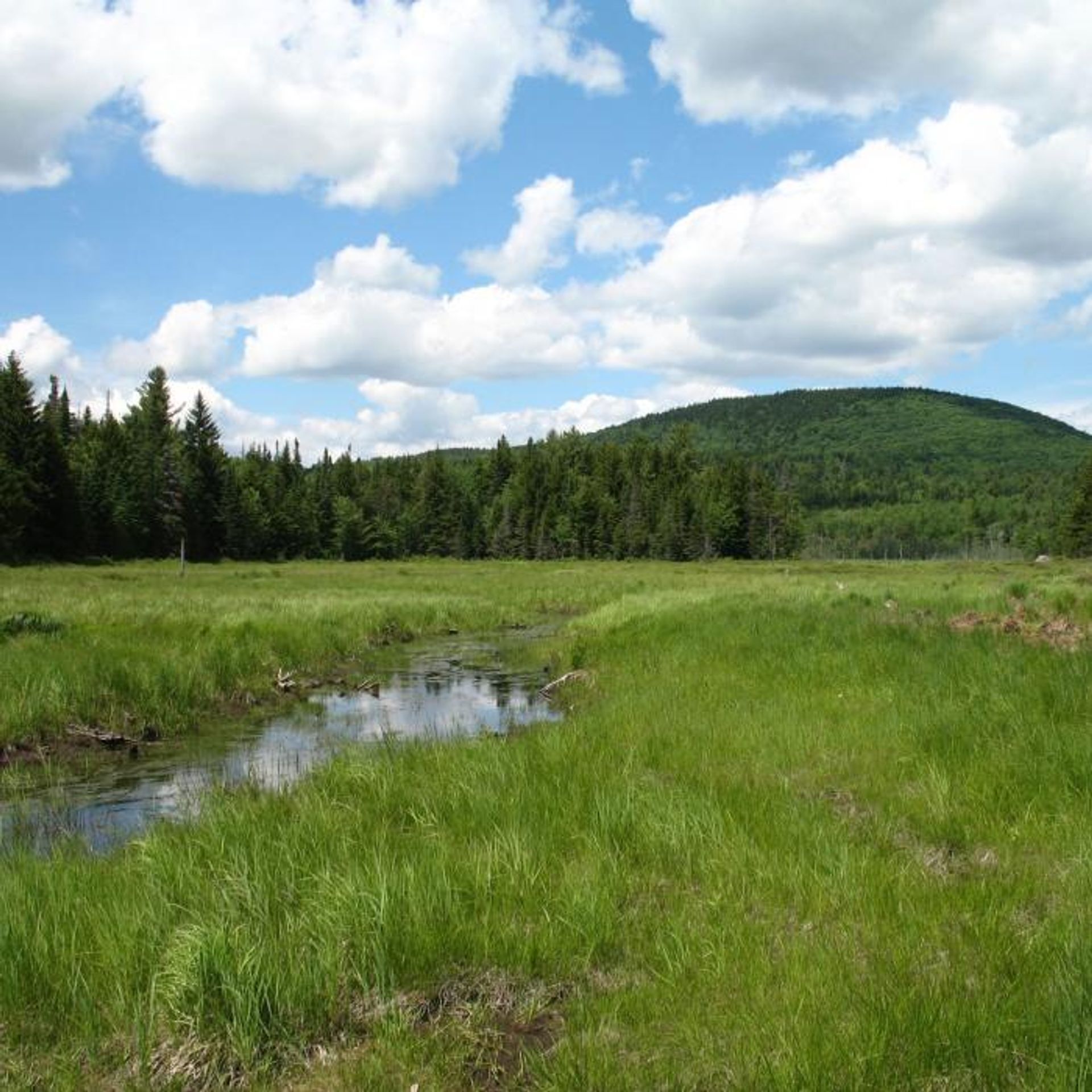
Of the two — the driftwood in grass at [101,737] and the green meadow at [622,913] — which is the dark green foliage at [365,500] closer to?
the driftwood in grass at [101,737]

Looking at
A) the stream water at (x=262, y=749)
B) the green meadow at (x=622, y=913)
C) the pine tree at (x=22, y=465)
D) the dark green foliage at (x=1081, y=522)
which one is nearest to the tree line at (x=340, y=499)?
the pine tree at (x=22, y=465)

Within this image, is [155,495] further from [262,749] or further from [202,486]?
[262,749]

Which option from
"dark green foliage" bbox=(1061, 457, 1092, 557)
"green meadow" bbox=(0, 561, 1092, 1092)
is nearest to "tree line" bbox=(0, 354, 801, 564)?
"dark green foliage" bbox=(1061, 457, 1092, 557)

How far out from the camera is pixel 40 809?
9.50 metres

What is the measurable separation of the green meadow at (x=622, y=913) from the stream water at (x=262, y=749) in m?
1.65

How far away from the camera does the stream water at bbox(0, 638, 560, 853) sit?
29.2 ft

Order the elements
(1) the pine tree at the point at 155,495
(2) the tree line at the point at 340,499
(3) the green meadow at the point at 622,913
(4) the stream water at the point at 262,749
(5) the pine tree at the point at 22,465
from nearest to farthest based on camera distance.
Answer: (3) the green meadow at the point at 622,913 → (4) the stream water at the point at 262,749 → (5) the pine tree at the point at 22,465 → (2) the tree line at the point at 340,499 → (1) the pine tree at the point at 155,495

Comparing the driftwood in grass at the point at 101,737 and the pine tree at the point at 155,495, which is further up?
the pine tree at the point at 155,495

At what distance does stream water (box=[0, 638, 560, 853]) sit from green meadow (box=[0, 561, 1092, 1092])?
165 cm

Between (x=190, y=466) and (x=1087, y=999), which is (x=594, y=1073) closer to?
(x=1087, y=999)

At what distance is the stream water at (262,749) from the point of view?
8.89 m

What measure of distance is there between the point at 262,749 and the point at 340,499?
10597 cm

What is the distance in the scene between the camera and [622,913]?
521 centimetres

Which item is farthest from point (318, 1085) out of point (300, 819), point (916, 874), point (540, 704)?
point (540, 704)
